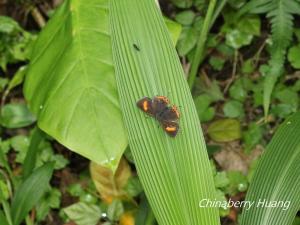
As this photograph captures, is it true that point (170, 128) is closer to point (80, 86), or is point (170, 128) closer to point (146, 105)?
point (146, 105)

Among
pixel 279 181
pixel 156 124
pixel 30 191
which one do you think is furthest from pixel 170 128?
pixel 30 191

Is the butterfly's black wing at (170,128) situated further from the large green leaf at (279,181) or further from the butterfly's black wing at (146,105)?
the large green leaf at (279,181)

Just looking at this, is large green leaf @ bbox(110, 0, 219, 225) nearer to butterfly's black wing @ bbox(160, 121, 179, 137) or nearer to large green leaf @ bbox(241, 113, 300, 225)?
butterfly's black wing @ bbox(160, 121, 179, 137)

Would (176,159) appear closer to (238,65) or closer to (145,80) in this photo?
(145,80)

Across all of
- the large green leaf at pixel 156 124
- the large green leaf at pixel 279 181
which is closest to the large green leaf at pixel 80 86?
the large green leaf at pixel 156 124

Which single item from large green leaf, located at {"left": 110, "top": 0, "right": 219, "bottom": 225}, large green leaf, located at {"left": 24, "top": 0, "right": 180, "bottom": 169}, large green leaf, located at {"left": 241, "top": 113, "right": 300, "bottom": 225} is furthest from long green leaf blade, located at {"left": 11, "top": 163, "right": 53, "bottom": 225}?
large green leaf, located at {"left": 241, "top": 113, "right": 300, "bottom": 225}

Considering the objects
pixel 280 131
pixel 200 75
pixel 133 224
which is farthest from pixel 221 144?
pixel 280 131
